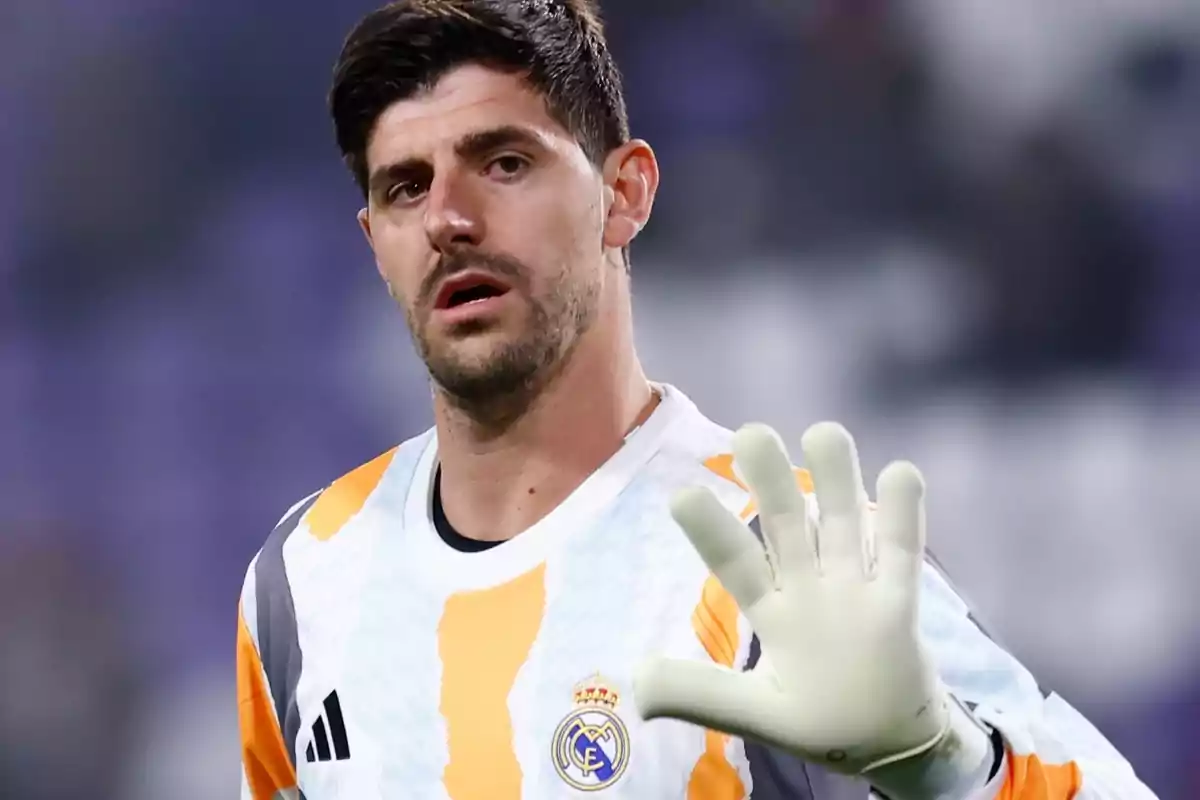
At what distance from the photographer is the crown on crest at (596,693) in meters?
1.18

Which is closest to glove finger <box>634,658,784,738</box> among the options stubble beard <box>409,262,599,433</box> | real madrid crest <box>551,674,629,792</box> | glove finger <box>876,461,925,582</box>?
glove finger <box>876,461,925,582</box>

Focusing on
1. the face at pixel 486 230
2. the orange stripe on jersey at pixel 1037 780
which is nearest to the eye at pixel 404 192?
the face at pixel 486 230

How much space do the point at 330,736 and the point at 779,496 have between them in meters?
0.60

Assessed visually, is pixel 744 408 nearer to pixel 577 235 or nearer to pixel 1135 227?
pixel 1135 227

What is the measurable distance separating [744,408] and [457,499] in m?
0.75

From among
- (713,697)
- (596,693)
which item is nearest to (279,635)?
(596,693)

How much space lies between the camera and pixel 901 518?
903mm

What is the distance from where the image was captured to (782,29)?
2.12 meters

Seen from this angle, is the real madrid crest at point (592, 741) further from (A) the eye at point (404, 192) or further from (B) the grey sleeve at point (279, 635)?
(A) the eye at point (404, 192)

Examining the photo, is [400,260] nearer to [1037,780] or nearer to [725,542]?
[725,542]

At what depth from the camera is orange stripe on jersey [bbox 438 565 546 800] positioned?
1.20 meters

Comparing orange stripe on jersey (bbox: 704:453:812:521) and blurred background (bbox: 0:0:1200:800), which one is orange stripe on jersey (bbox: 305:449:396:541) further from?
blurred background (bbox: 0:0:1200:800)

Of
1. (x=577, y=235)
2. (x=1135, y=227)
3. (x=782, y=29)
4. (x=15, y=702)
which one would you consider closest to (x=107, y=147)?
(x=15, y=702)

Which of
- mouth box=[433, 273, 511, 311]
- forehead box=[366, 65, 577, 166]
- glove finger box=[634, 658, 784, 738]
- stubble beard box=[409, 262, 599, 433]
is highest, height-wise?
forehead box=[366, 65, 577, 166]
